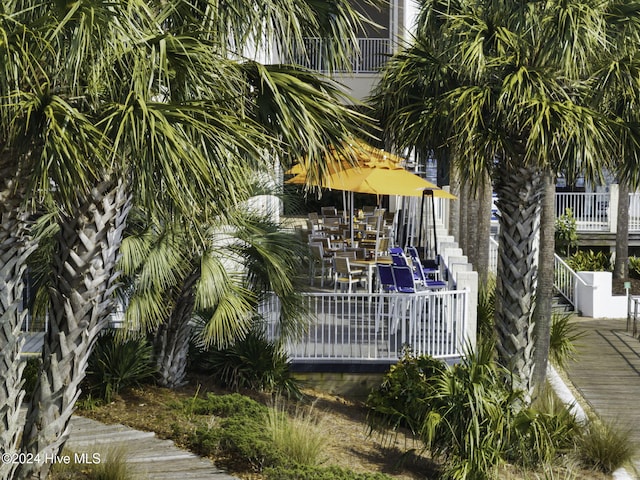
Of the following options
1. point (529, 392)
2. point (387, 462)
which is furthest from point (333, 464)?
point (529, 392)

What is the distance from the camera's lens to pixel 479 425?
352 inches

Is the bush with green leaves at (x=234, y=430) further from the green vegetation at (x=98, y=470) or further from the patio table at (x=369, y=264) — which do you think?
the patio table at (x=369, y=264)

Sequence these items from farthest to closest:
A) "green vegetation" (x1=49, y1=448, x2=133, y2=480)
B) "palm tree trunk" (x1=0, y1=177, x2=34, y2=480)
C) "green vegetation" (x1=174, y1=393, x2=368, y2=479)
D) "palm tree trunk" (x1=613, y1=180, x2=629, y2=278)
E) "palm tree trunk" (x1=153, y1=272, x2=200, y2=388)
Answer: "palm tree trunk" (x1=613, y1=180, x2=629, y2=278) → "palm tree trunk" (x1=153, y1=272, x2=200, y2=388) → "green vegetation" (x1=174, y1=393, x2=368, y2=479) → "green vegetation" (x1=49, y1=448, x2=133, y2=480) → "palm tree trunk" (x1=0, y1=177, x2=34, y2=480)

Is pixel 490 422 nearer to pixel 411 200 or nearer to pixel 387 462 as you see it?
pixel 387 462

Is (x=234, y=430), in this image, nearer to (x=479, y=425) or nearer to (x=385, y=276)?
(x=479, y=425)

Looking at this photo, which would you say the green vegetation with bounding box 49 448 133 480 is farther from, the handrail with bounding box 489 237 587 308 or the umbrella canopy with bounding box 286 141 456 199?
the handrail with bounding box 489 237 587 308

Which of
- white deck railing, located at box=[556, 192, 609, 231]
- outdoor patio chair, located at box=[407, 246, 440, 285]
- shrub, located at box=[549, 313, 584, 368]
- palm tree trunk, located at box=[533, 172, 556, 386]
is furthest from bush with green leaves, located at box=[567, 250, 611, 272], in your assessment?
palm tree trunk, located at box=[533, 172, 556, 386]

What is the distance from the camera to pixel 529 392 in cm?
1126

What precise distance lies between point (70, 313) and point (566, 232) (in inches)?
813

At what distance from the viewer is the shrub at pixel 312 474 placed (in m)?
7.85

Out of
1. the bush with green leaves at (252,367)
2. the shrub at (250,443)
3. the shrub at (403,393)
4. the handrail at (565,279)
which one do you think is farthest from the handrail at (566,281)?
the shrub at (250,443)

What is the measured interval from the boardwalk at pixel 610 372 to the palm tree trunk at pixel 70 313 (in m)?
6.68

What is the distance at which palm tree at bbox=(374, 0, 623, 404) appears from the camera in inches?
389

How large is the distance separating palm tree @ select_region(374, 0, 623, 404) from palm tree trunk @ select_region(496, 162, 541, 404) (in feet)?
0.04
